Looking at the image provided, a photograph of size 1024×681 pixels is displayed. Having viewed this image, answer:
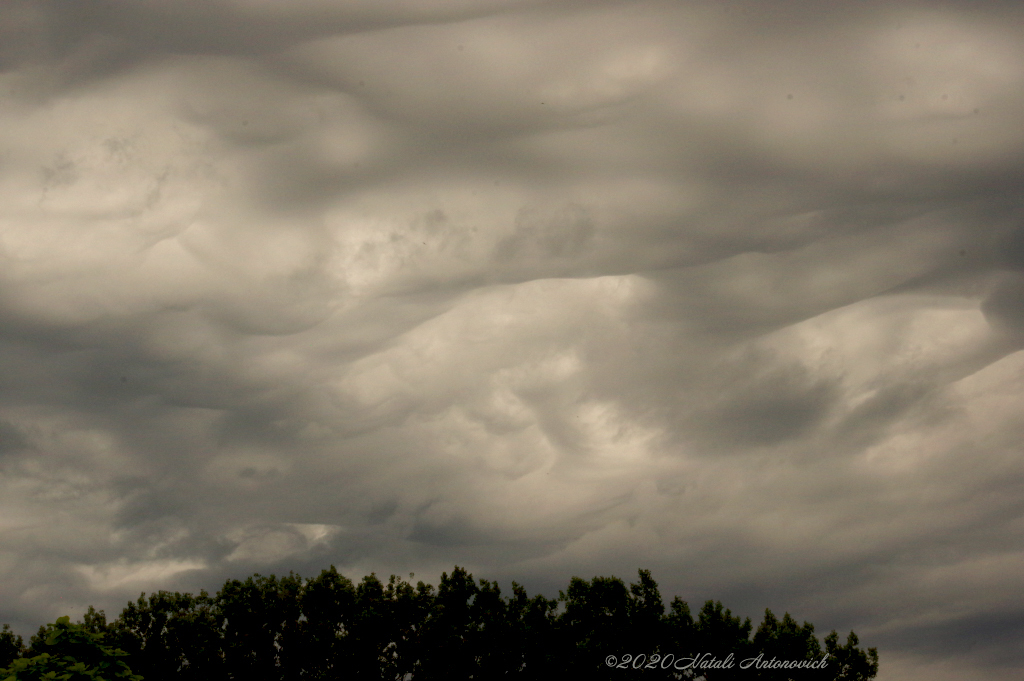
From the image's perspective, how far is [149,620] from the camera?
63281 mm

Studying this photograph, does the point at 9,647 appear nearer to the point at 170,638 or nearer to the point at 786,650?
the point at 170,638

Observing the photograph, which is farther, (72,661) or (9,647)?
(9,647)

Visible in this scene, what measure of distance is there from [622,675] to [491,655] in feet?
27.8

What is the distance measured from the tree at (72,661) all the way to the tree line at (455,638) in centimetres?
3090

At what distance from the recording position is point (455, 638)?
208 feet

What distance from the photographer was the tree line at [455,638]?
6259 centimetres

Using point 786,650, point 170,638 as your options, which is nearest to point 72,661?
point 170,638

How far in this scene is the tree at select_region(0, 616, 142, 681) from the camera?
31038mm

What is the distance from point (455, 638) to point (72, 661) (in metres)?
34.5

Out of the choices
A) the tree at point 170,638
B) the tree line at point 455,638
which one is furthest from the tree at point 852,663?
the tree at point 170,638

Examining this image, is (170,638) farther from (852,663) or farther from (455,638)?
(852,663)

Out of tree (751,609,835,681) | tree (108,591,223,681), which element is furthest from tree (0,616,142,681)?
tree (751,609,835,681)

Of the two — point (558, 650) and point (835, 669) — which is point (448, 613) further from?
point (835, 669)

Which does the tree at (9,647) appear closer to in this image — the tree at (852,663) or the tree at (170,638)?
the tree at (170,638)
